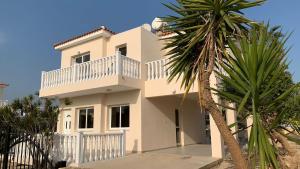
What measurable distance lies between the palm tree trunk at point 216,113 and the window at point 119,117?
10.3m

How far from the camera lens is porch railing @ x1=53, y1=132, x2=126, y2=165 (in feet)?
33.7

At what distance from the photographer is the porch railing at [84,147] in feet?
33.7

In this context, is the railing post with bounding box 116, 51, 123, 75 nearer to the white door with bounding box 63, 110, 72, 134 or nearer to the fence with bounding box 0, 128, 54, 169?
the fence with bounding box 0, 128, 54, 169

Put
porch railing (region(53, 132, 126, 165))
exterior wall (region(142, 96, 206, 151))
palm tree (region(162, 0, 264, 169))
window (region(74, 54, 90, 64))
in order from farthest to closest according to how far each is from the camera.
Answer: window (region(74, 54, 90, 64)), exterior wall (region(142, 96, 206, 151)), porch railing (region(53, 132, 126, 165)), palm tree (region(162, 0, 264, 169))

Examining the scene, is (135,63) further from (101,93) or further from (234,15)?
(234,15)

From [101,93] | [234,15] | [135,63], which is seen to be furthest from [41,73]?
[234,15]

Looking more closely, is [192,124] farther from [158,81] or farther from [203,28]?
[203,28]

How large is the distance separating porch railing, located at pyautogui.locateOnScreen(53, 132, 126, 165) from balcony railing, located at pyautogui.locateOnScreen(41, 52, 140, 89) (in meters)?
3.66

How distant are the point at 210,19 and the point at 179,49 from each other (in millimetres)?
1037

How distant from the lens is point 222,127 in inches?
179

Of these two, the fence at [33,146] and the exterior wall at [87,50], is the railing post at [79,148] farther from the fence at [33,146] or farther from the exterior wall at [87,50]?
the exterior wall at [87,50]

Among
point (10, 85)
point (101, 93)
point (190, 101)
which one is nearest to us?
point (101, 93)

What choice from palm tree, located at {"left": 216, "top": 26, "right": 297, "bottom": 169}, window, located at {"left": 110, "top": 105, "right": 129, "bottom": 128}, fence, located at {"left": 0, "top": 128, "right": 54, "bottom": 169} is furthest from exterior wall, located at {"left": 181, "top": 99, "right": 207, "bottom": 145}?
palm tree, located at {"left": 216, "top": 26, "right": 297, "bottom": 169}

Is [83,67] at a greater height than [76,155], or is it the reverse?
[83,67]
